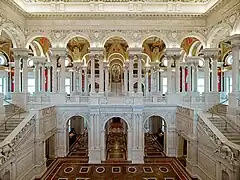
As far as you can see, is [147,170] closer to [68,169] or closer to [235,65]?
[68,169]

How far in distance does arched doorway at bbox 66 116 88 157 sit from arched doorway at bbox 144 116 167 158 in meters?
5.38

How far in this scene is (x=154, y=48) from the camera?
27484mm

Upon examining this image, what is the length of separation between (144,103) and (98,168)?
580cm

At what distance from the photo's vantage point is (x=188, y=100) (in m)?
20.3

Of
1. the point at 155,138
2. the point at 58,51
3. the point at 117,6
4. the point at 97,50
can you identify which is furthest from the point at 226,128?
the point at 58,51

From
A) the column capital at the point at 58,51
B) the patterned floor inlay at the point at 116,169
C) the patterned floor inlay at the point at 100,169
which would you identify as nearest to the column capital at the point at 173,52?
the column capital at the point at 58,51

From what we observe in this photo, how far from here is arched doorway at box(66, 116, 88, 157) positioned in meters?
21.4

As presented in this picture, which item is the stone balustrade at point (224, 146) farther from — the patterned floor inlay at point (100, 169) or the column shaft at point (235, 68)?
the patterned floor inlay at point (100, 169)

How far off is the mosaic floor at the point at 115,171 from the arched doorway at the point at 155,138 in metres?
2.40

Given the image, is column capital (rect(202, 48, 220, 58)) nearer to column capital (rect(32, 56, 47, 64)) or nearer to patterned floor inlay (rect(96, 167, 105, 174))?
patterned floor inlay (rect(96, 167, 105, 174))

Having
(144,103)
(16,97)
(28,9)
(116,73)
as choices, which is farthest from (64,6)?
(116,73)

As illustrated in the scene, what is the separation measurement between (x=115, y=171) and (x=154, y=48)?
48.2 feet

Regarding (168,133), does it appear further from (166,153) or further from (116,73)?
(116,73)

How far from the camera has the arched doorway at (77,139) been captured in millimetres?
21353
